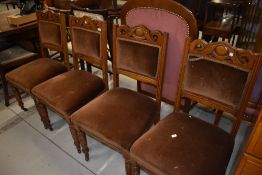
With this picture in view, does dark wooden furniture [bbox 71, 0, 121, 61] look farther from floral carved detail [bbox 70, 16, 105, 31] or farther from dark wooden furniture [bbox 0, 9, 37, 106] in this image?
dark wooden furniture [bbox 0, 9, 37, 106]

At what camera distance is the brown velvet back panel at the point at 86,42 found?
65.2 inches

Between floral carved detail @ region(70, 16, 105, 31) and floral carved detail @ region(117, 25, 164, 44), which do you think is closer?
floral carved detail @ region(117, 25, 164, 44)

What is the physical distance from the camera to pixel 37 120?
205 cm

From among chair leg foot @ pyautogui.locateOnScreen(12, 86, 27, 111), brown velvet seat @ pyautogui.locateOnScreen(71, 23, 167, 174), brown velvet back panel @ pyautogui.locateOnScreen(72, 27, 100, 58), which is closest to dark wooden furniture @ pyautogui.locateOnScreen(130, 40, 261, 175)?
brown velvet seat @ pyautogui.locateOnScreen(71, 23, 167, 174)

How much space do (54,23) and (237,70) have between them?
4.89 feet

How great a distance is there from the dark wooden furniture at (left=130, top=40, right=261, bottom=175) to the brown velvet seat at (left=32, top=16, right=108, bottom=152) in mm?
602

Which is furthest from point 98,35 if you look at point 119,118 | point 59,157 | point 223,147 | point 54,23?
point 223,147

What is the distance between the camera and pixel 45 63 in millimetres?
1999

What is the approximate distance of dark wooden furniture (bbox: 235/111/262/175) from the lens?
81 cm

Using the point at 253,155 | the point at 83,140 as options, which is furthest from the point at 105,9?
→ the point at 253,155

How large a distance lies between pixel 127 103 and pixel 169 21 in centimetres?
61

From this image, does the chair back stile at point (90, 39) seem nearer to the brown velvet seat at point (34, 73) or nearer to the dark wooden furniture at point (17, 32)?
the brown velvet seat at point (34, 73)

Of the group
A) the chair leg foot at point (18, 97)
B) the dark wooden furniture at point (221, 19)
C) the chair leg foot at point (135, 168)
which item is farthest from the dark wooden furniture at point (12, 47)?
the dark wooden furniture at point (221, 19)

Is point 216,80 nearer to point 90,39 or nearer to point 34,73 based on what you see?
point 90,39
